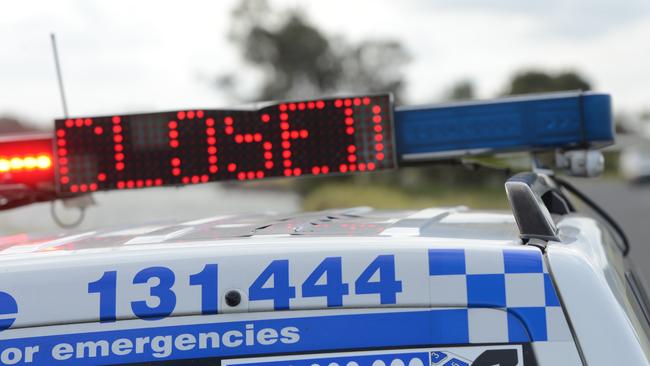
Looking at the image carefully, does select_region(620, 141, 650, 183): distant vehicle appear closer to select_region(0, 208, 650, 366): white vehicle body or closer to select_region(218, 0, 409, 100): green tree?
select_region(218, 0, 409, 100): green tree

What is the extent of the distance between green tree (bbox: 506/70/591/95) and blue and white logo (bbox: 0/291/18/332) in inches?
3245

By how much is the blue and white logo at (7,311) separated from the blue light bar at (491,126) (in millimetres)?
1608

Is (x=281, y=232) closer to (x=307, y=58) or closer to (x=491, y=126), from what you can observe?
(x=491, y=126)

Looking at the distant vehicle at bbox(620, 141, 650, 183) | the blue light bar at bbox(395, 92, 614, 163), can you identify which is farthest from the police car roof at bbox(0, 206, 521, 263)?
the distant vehicle at bbox(620, 141, 650, 183)

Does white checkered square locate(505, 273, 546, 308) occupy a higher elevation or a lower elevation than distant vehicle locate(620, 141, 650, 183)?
higher

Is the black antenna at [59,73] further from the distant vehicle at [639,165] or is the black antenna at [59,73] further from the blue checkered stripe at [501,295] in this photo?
the distant vehicle at [639,165]

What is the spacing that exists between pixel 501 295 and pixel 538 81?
89.2 meters

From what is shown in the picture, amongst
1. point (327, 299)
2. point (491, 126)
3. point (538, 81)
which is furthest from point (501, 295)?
point (538, 81)

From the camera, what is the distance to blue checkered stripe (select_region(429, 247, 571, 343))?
2125mm

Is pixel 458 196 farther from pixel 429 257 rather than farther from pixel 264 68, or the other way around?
pixel 429 257

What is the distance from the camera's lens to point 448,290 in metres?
2.15

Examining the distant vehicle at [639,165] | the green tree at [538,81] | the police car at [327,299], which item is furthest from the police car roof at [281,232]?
the green tree at [538,81]

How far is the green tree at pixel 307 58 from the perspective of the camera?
57.9 meters

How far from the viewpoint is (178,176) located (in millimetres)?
3533
